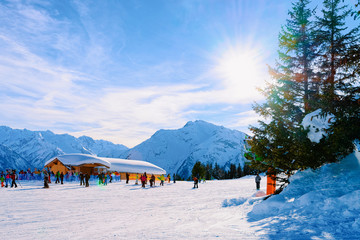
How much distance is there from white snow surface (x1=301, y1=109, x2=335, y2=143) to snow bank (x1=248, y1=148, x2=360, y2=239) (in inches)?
69.4

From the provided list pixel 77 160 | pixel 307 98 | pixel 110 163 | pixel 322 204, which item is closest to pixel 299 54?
pixel 307 98

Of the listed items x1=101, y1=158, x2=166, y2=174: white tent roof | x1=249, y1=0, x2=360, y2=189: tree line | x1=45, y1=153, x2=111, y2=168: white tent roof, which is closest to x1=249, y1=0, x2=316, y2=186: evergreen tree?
x1=249, y1=0, x2=360, y2=189: tree line

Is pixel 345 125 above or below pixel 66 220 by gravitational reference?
above

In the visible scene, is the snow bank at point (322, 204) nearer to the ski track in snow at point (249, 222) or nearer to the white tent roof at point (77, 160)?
the ski track in snow at point (249, 222)

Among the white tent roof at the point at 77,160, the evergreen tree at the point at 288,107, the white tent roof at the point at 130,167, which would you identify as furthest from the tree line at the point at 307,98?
the white tent roof at the point at 130,167

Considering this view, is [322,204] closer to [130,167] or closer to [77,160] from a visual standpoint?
[77,160]

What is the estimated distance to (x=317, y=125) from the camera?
8.94 meters

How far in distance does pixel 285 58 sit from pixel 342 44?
306 cm

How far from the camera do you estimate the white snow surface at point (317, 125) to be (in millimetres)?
8633

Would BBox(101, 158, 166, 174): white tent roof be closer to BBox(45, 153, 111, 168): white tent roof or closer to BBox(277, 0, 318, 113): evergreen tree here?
BBox(45, 153, 111, 168): white tent roof

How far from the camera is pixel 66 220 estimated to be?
9.55 m

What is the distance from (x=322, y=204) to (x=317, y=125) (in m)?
2.90

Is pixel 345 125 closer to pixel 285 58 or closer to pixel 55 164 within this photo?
pixel 285 58

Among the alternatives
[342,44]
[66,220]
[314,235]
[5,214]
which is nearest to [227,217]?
[314,235]
